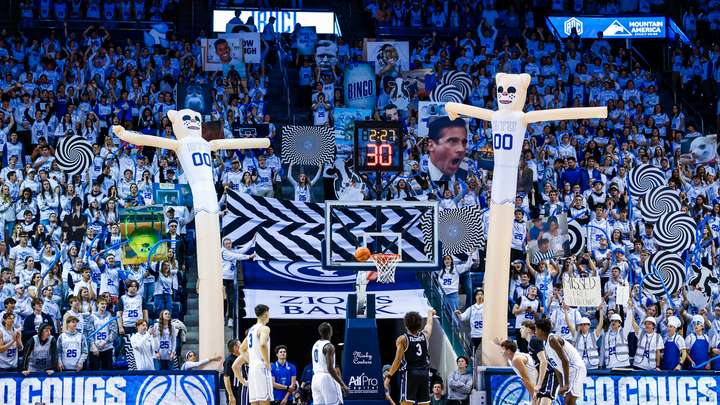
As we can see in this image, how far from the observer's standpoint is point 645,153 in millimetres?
29969

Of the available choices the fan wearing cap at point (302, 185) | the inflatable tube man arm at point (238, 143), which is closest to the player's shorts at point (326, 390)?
the inflatable tube man arm at point (238, 143)

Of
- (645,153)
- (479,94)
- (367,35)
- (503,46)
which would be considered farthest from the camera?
(367,35)

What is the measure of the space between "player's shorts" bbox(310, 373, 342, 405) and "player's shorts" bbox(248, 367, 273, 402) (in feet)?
2.21

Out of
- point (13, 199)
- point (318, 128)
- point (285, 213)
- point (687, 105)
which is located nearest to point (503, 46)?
point (687, 105)

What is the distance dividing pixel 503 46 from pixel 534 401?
17973mm

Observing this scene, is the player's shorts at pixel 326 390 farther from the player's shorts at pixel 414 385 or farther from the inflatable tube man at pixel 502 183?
the inflatable tube man at pixel 502 183

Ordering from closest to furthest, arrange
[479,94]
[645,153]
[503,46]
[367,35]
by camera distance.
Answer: [645,153] → [479,94] → [503,46] → [367,35]

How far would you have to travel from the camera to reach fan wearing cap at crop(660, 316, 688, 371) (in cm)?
2359

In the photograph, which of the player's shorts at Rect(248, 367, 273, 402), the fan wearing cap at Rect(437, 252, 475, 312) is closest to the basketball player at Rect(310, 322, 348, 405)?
the player's shorts at Rect(248, 367, 273, 402)

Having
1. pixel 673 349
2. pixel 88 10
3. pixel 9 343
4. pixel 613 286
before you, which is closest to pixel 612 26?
pixel 88 10

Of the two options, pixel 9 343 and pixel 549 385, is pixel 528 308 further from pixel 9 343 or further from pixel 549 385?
pixel 9 343

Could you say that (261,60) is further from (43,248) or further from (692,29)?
(692,29)

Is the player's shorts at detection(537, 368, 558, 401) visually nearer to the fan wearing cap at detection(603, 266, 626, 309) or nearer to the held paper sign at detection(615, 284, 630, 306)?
the held paper sign at detection(615, 284, 630, 306)

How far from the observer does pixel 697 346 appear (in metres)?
23.8
